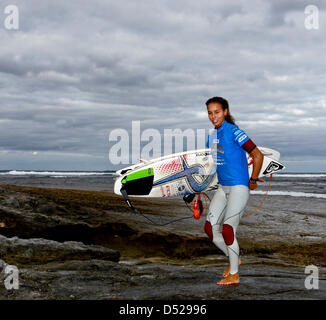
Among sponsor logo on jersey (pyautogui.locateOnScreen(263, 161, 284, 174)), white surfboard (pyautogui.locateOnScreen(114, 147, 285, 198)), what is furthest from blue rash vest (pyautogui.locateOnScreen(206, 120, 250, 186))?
sponsor logo on jersey (pyautogui.locateOnScreen(263, 161, 284, 174))

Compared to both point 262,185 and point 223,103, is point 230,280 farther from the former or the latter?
point 262,185

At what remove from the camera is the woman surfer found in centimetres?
447

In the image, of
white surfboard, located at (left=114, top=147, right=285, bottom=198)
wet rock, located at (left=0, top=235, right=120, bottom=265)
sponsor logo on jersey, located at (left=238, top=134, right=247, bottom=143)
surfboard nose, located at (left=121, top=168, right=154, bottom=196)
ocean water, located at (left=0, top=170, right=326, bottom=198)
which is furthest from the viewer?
ocean water, located at (left=0, top=170, right=326, bottom=198)

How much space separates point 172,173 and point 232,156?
2.27m

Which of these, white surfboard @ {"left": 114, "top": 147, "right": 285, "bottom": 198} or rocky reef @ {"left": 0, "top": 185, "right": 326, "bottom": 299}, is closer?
rocky reef @ {"left": 0, "top": 185, "right": 326, "bottom": 299}

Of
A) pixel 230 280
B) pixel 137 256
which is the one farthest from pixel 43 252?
pixel 230 280

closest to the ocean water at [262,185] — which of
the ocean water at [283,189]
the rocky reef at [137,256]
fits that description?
the ocean water at [283,189]

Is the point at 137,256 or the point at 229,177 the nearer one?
the point at 229,177

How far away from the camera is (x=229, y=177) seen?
14.9 feet

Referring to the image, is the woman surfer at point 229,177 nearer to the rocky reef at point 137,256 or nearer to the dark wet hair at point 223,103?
the dark wet hair at point 223,103

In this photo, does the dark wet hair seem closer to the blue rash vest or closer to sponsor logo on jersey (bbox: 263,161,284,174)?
the blue rash vest

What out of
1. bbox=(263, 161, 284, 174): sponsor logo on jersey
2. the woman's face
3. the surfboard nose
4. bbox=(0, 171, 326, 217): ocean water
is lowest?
bbox=(0, 171, 326, 217): ocean water
